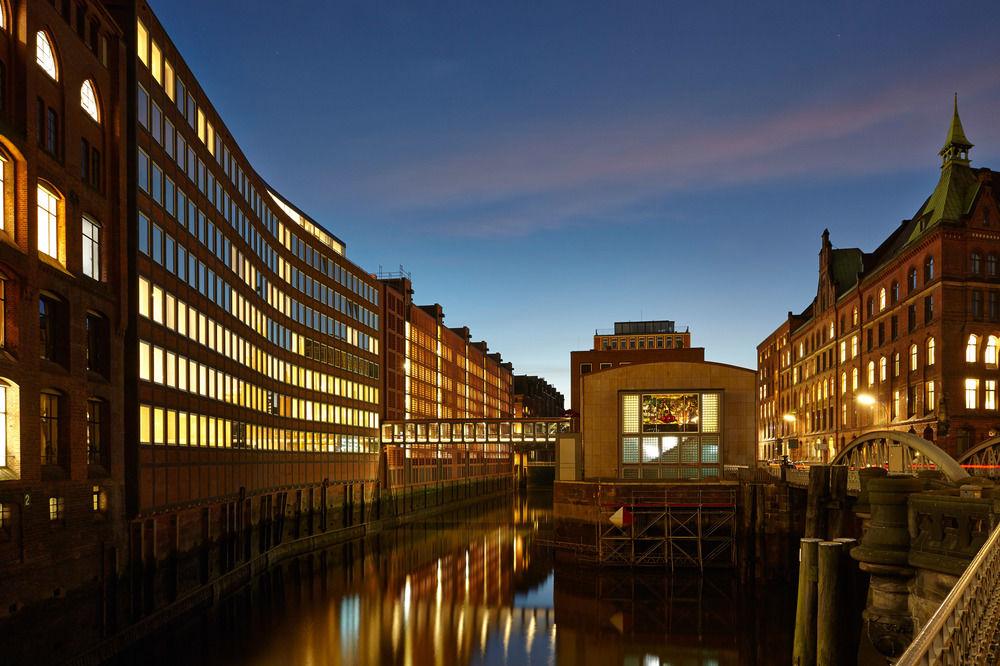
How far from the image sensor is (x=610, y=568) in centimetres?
4975

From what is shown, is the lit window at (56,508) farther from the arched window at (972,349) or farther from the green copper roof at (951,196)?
the green copper roof at (951,196)

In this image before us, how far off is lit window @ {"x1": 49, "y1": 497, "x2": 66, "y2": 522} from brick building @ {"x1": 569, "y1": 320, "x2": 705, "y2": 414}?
98879 mm

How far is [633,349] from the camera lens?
448 ft

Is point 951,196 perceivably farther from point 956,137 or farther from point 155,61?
point 155,61

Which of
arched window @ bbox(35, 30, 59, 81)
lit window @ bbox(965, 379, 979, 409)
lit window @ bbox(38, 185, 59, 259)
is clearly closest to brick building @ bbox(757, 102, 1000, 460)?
lit window @ bbox(965, 379, 979, 409)

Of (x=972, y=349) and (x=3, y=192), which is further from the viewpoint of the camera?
(x=972, y=349)

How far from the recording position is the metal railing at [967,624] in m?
6.42

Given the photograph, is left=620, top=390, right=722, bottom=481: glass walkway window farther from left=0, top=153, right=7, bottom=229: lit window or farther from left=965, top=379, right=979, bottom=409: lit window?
left=0, top=153, right=7, bottom=229: lit window

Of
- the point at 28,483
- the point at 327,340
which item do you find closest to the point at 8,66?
the point at 28,483

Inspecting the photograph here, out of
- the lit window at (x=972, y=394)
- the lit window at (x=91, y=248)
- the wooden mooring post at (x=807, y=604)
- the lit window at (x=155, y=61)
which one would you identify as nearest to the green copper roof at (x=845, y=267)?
the lit window at (x=972, y=394)

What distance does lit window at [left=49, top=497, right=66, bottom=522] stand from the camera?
28.7 meters

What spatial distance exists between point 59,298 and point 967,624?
1213 inches

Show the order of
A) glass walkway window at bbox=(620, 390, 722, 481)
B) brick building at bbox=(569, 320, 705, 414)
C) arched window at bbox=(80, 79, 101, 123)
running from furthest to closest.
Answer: brick building at bbox=(569, 320, 705, 414) → glass walkway window at bbox=(620, 390, 722, 481) → arched window at bbox=(80, 79, 101, 123)

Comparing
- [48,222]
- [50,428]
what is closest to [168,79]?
[48,222]
